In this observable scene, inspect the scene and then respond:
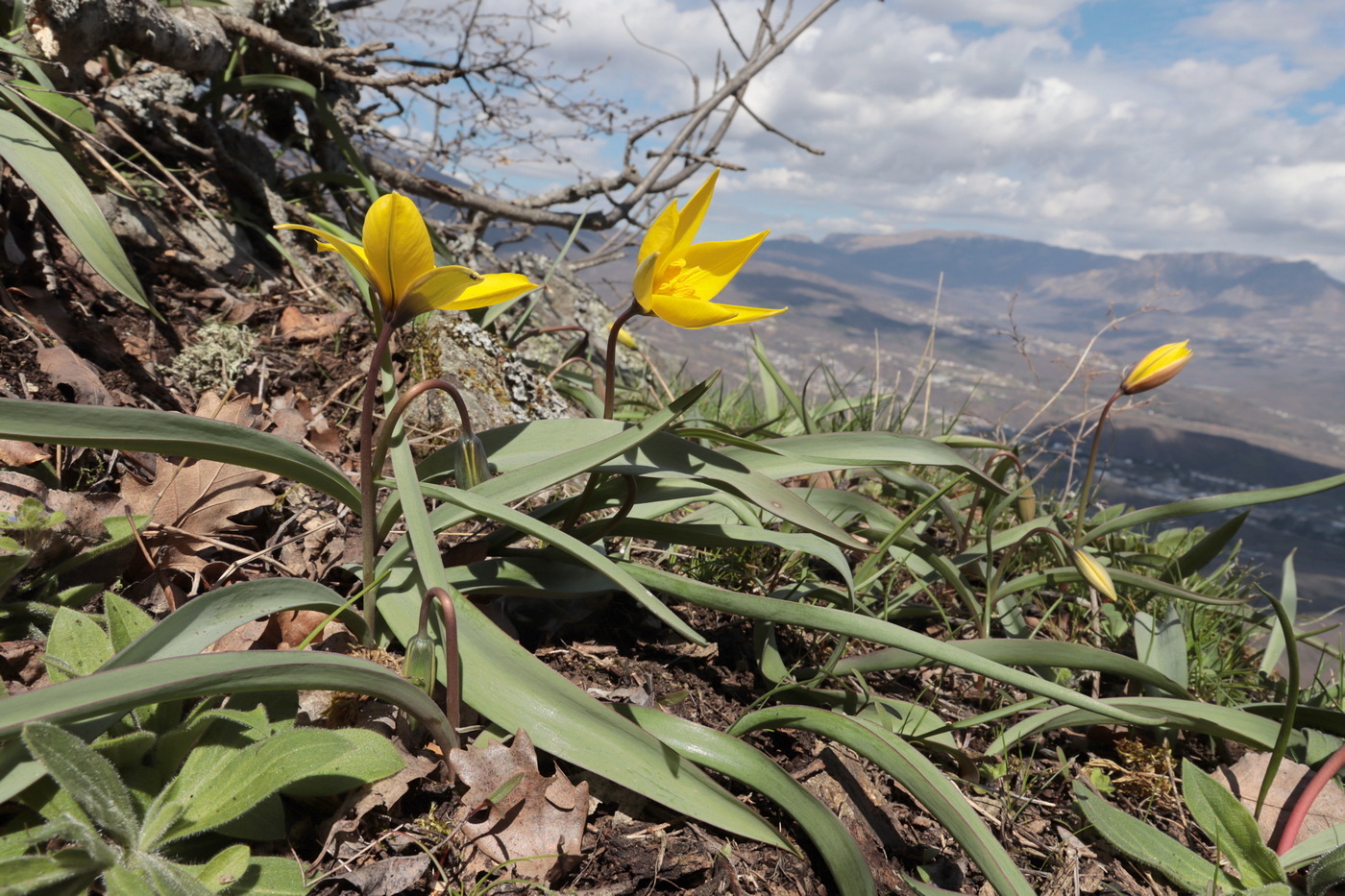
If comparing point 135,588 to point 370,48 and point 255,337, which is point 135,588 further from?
point 370,48

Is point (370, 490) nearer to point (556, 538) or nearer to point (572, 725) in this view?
point (556, 538)

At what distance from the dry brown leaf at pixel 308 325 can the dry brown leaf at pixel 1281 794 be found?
2.64 metres

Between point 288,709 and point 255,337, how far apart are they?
1.55 meters

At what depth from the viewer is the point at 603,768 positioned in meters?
1.12

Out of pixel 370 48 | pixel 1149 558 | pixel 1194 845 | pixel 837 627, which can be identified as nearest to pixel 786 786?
pixel 837 627

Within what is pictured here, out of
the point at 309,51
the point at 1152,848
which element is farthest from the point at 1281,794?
the point at 309,51

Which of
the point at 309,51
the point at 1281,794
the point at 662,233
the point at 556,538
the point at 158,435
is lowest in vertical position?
the point at 1281,794

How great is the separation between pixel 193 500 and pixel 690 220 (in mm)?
1180

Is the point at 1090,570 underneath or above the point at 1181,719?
above

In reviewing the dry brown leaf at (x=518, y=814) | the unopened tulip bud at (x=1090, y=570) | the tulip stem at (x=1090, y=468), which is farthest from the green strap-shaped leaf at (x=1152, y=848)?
the dry brown leaf at (x=518, y=814)

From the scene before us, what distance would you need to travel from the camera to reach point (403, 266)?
1.08 metres

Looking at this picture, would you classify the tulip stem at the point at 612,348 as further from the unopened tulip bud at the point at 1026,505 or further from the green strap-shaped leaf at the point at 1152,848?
the unopened tulip bud at the point at 1026,505

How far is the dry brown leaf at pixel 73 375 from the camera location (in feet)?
5.32

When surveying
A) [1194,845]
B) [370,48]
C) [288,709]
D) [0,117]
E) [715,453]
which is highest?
[370,48]
